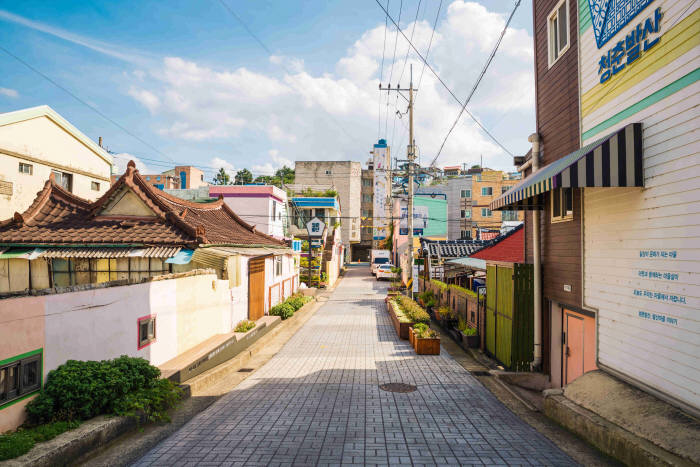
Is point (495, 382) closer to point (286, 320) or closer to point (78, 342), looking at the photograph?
point (78, 342)

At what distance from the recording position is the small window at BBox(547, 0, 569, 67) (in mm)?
8961

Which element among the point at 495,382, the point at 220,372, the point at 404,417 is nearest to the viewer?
the point at 404,417

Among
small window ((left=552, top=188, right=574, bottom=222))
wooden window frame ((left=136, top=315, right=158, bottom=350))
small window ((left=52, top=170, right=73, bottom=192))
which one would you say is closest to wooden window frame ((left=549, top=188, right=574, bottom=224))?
small window ((left=552, top=188, right=574, bottom=222))

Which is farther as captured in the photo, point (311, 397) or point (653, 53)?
point (311, 397)

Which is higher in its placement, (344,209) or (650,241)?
(344,209)

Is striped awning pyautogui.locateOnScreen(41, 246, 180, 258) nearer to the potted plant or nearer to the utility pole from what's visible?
the potted plant

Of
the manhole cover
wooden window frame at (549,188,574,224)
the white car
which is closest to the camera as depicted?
wooden window frame at (549,188,574,224)

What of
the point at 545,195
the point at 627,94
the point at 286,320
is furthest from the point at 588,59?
the point at 286,320

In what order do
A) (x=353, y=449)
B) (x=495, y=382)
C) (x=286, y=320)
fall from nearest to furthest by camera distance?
(x=353, y=449)
(x=495, y=382)
(x=286, y=320)

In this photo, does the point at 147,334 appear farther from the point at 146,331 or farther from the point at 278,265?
the point at 278,265

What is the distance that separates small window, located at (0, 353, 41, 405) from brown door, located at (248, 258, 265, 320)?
33.0ft

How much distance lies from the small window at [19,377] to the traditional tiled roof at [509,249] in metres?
10.5

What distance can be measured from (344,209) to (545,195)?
5728 centimetres

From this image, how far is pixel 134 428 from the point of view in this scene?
20.9ft
